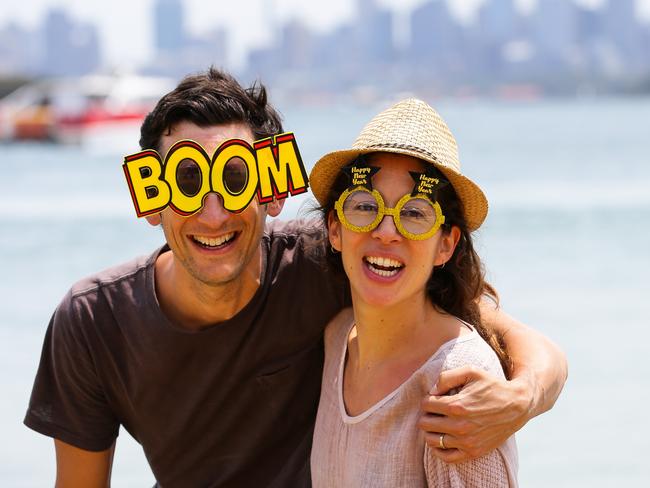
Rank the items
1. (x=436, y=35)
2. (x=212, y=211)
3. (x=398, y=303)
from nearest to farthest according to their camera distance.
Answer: (x=398, y=303) → (x=212, y=211) → (x=436, y=35)

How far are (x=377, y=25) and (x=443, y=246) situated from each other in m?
122

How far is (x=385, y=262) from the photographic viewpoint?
2820 millimetres

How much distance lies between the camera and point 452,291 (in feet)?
10.1

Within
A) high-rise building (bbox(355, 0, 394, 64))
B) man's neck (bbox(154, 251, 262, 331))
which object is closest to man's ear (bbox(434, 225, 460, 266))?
man's neck (bbox(154, 251, 262, 331))

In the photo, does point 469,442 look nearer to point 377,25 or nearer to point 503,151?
point 503,151

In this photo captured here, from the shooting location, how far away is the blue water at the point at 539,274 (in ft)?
20.2

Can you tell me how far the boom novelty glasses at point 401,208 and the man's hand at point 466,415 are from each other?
0.43 meters

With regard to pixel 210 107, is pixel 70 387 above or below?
below

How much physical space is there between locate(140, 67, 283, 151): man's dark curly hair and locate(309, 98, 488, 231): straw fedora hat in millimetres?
450

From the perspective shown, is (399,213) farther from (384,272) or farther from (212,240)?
(212,240)

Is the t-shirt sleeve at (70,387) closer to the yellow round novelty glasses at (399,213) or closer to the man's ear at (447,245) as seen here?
the yellow round novelty glasses at (399,213)

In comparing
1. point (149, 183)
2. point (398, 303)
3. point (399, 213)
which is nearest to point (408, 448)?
point (398, 303)

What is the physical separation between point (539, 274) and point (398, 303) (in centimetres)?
821

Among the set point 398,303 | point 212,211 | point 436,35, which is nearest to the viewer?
point 398,303
